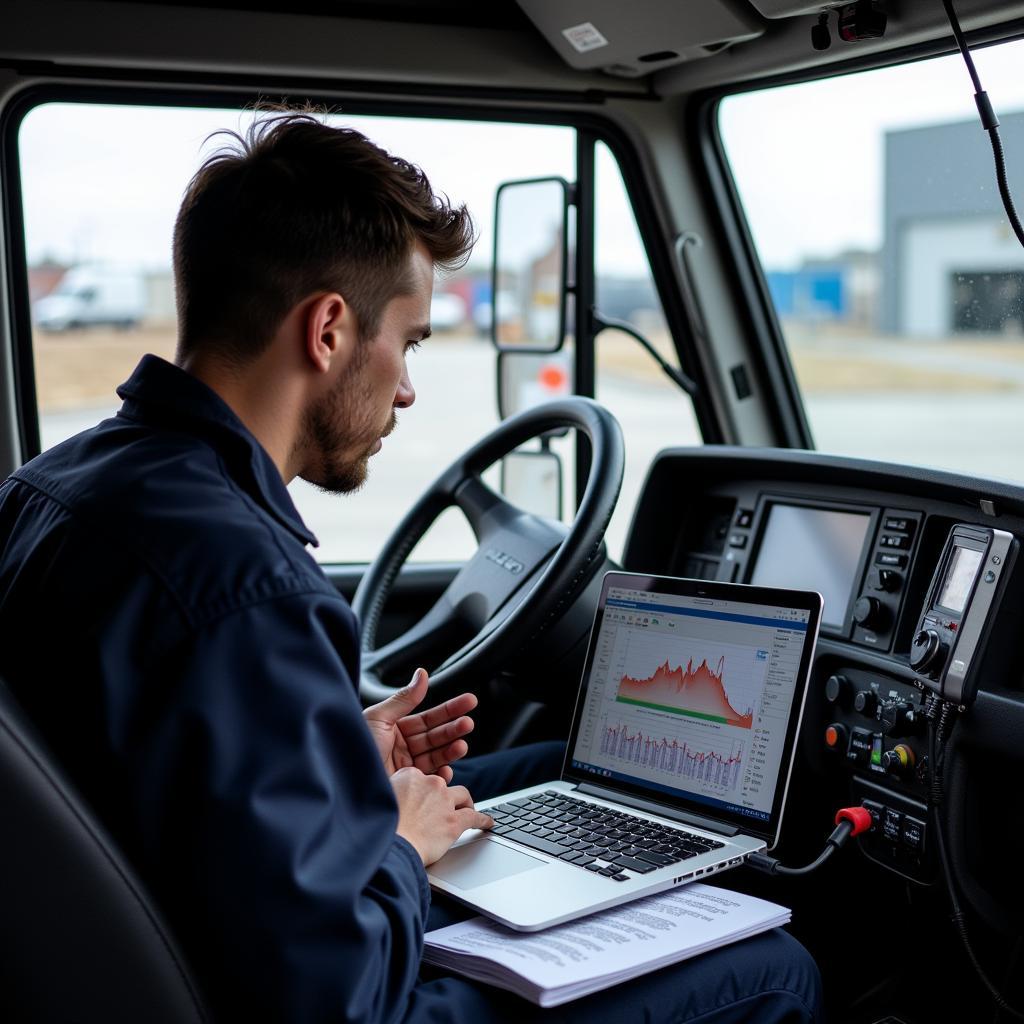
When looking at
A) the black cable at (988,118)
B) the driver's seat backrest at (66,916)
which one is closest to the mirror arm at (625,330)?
the black cable at (988,118)

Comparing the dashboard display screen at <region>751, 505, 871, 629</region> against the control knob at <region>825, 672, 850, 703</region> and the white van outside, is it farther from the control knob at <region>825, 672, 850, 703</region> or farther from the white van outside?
the white van outside

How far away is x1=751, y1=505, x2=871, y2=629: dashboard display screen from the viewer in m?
1.95

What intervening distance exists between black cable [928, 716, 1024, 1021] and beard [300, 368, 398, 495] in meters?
0.87

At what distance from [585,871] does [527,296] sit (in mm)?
1578

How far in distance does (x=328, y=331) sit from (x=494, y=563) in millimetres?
974

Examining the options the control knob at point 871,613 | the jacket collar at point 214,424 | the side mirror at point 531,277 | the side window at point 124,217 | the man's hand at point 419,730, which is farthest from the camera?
the side mirror at point 531,277

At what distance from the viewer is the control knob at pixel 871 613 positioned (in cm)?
182

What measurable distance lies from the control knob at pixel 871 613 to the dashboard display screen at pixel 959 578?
0.14 meters

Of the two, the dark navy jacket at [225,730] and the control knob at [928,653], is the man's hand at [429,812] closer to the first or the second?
the dark navy jacket at [225,730]

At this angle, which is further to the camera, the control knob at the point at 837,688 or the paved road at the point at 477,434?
the paved road at the point at 477,434

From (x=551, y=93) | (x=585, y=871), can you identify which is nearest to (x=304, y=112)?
(x=585, y=871)

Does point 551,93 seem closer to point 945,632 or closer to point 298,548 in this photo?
point 945,632

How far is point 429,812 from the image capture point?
138 centimetres

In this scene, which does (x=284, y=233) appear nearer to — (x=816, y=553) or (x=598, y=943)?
(x=598, y=943)
